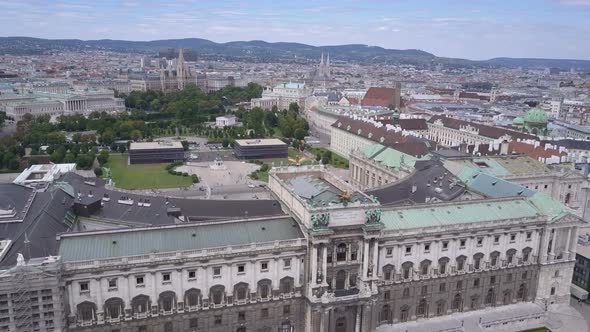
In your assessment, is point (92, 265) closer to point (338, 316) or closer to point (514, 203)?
point (338, 316)

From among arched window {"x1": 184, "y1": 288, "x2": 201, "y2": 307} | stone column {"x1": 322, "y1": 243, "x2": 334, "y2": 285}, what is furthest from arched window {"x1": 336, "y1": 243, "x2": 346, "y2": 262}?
arched window {"x1": 184, "y1": 288, "x2": 201, "y2": 307}

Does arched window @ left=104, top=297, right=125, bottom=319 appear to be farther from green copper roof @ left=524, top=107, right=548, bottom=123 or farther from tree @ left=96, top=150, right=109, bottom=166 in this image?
green copper roof @ left=524, top=107, right=548, bottom=123

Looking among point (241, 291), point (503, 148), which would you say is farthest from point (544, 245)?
point (503, 148)

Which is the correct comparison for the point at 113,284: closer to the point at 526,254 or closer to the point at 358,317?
the point at 358,317

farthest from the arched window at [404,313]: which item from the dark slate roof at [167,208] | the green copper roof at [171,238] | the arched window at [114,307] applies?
the arched window at [114,307]

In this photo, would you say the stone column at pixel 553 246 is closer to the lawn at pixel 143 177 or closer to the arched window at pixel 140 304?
the arched window at pixel 140 304

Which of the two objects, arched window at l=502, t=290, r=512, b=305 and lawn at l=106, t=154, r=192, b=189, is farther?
lawn at l=106, t=154, r=192, b=189

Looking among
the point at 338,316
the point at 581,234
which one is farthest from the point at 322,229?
the point at 581,234
